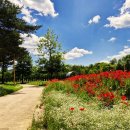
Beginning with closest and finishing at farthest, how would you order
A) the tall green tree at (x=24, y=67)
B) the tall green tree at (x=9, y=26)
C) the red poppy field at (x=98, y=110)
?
A: the red poppy field at (x=98, y=110) → the tall green tree at (x=9, y=26) → the tall green tree at (x=24, y=67)

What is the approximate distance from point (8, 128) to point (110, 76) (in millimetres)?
6234

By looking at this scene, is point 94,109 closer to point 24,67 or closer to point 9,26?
point 9,26

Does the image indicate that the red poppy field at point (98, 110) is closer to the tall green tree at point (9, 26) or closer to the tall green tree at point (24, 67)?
the tall green tree at point (9, 26)

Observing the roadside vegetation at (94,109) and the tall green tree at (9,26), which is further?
the tall green tree at (9,26)

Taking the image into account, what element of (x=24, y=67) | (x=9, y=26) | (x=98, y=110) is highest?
(x=9, y=26)

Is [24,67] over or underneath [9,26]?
underneath

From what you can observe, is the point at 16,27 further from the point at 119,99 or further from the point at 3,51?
the point at 119,99

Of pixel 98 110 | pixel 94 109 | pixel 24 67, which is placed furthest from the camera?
pixel 24 67

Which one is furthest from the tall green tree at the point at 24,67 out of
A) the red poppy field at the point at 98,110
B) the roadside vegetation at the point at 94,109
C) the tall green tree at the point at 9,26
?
the red poppy field at the point at 98,110

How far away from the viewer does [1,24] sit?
1380 inches

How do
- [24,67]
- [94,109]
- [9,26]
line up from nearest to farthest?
[94,109]
[9,26]
[24,67]

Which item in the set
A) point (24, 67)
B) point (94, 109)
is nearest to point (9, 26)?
point (94, 109)

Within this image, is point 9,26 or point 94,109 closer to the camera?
point 94,109

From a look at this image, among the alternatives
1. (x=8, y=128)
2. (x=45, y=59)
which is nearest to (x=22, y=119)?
(x=8, y=128)
